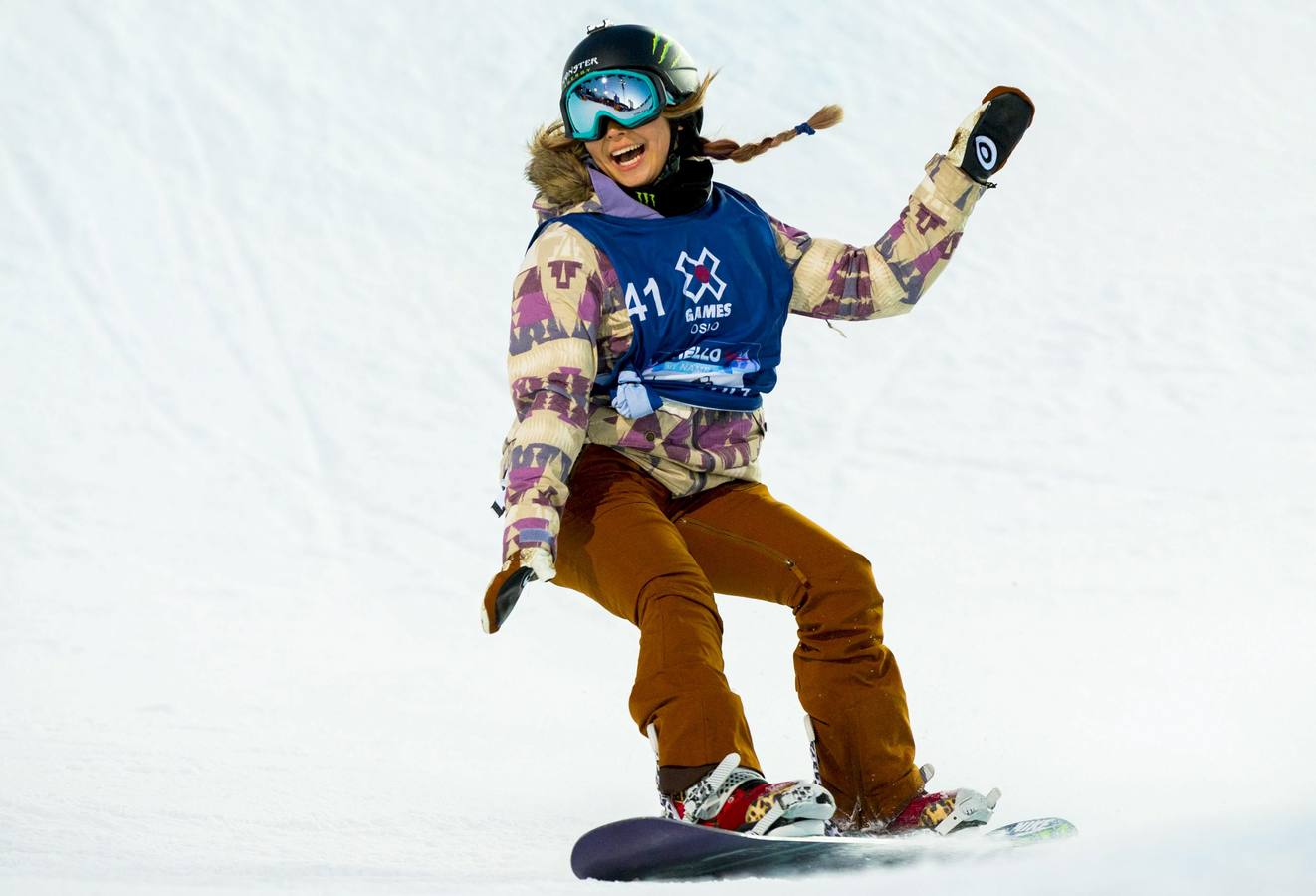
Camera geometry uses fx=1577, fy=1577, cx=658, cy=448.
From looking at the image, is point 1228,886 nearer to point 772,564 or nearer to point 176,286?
point 772,564

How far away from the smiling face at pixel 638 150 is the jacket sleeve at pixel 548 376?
18 centimetres

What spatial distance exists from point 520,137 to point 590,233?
5792 millimetres

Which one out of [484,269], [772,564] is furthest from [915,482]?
[772,564]

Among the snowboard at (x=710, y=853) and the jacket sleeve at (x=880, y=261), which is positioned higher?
the jacket sleeve at (x=880, y=261)

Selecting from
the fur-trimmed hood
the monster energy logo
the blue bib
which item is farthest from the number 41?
the monster energy logo

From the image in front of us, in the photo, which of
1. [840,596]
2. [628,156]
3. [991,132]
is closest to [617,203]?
[628,156]

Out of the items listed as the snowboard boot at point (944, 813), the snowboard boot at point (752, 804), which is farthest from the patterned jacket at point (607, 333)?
the snowboard boot at point (944, 813)

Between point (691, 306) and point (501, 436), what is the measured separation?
362cm

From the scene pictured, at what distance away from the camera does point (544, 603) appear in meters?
5.12

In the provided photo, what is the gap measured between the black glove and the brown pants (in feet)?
2.41

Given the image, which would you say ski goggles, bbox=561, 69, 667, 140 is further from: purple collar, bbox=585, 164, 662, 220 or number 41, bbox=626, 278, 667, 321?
number 41, bbox=626, 278, 667, 321

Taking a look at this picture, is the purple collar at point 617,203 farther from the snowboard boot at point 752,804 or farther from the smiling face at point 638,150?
the snowboard boot at point 752,804

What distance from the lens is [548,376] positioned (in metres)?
2.65

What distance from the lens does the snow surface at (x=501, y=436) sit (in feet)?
11.1
